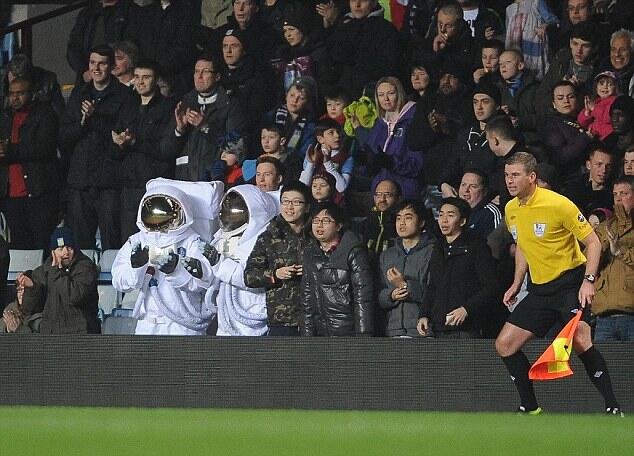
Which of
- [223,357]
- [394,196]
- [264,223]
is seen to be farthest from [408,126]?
[223,357]

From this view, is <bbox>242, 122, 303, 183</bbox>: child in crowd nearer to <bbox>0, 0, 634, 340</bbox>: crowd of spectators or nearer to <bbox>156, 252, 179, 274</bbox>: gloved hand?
<bbox>0, 0, 634, 340</bbox>: crowd of spectators

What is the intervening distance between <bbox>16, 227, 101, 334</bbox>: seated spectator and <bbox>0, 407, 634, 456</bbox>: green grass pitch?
276 cm

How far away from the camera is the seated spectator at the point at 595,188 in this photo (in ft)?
34.0

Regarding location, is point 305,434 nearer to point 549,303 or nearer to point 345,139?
point 549,303

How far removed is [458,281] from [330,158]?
68.1 inches

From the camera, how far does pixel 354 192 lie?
37.6 ft

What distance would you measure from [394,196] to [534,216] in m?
2.33

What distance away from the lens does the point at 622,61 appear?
10922 mm

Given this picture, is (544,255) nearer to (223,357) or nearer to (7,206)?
(223,357)

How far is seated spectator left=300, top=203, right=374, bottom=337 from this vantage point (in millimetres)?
10703

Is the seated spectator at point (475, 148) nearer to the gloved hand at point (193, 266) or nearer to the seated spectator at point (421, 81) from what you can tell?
the seated spectator at point (421, 81)

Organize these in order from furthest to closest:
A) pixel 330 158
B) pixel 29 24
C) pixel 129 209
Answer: pixel 29 24 → pixel 129 209 → pixel 330 158

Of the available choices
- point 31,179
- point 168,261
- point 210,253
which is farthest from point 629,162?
point 31,179

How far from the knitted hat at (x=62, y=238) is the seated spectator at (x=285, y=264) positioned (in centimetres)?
181
